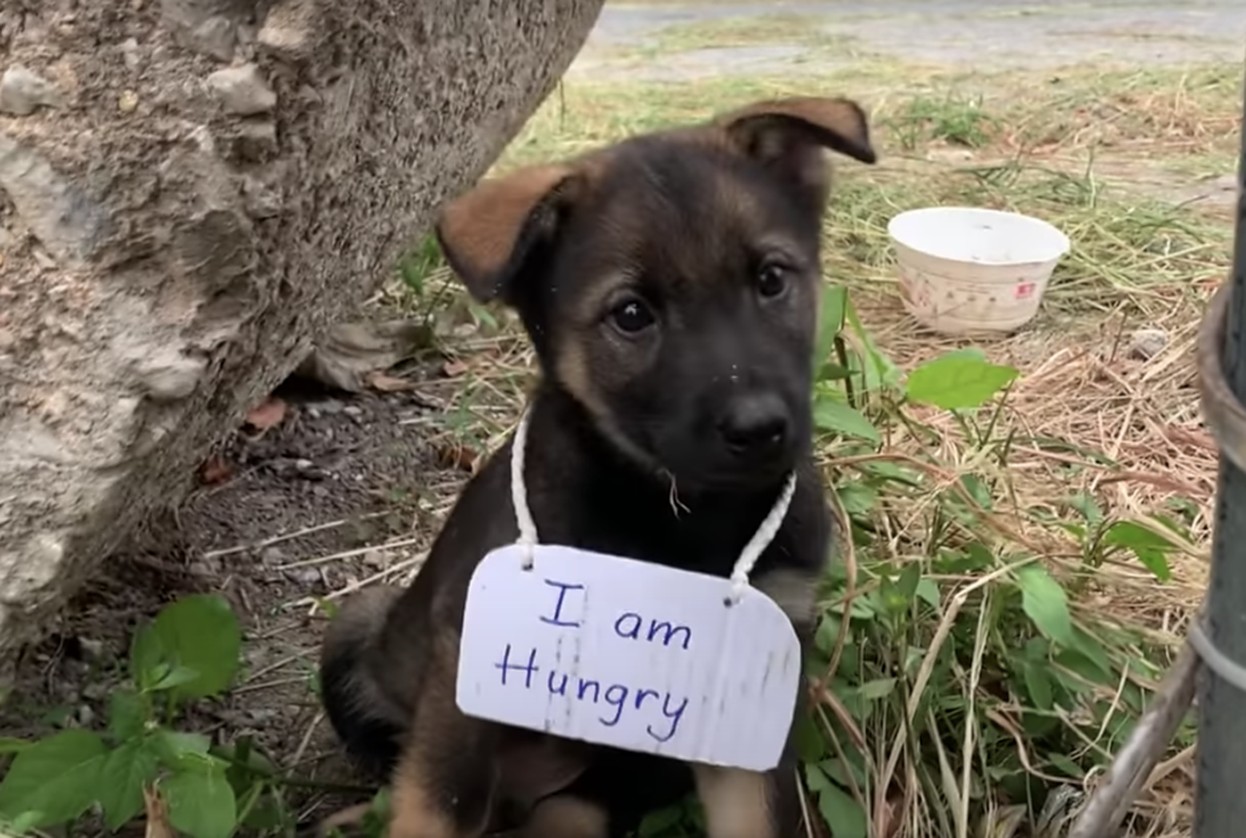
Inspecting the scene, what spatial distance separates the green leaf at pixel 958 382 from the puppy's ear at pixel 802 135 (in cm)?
40

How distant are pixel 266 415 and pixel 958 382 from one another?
1902mm

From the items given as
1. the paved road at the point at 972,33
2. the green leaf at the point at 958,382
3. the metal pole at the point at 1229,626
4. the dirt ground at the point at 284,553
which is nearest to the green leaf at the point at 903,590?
the green leaf at the point at 958,382

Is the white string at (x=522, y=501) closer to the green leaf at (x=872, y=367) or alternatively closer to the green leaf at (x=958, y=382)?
the green leaf at (x=958, y=382)

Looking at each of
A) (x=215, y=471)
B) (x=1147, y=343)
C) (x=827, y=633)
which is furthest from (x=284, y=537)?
(x=1147, y=343)

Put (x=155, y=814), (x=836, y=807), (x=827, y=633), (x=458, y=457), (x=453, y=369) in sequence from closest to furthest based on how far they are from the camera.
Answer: (x=155, y=814)
(x=836, y=807)
(x=827, y=633)
(x=458, y=457)
(x=453, y=369)

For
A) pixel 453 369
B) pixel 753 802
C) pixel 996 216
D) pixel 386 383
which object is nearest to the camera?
pixel 753 802

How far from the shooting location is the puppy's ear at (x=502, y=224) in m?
1.99

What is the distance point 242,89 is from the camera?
6.57 ft

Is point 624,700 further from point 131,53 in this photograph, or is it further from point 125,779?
point 131,53

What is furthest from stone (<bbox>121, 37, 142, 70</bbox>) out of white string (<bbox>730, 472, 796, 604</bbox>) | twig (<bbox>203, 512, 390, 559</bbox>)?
twig (<bbox>203, 512, 390, 559</bbox>)

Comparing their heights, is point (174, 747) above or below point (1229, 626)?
below

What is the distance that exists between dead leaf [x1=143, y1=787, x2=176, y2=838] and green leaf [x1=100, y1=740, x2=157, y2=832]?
10 millimetres

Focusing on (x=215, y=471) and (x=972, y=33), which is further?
(x=972, y=33)

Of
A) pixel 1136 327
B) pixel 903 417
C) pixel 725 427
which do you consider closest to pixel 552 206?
pixel 725 427
